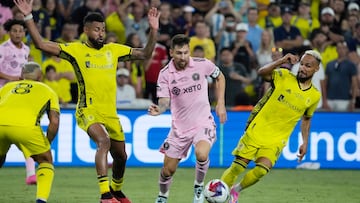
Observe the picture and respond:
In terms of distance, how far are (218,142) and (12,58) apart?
14.9ft

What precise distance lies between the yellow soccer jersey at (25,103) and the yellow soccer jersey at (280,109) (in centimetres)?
265

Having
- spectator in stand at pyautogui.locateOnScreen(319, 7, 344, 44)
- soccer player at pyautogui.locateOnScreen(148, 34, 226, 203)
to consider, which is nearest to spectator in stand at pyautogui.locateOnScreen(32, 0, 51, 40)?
spectator in stand at pyautogui.locateOnScreen(319, 7, 344, 44)

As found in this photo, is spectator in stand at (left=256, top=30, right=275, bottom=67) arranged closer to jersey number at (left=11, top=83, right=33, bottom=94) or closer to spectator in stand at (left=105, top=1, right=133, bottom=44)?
spectator in stand at (left=105, top=1, right=133, bottom=44)

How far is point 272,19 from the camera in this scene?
22922 mm

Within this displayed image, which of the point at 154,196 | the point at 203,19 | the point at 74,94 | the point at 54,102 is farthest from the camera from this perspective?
the point at 203,19

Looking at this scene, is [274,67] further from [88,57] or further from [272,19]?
[272,19]

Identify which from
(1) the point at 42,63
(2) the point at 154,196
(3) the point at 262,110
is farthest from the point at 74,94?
(3) the point at 262,110

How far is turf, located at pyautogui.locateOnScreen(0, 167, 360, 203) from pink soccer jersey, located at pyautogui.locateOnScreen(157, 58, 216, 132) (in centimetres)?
141

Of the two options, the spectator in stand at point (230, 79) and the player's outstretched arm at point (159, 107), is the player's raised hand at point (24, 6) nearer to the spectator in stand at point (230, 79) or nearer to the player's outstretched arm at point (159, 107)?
the player's outstretched arm at point (159, 107)

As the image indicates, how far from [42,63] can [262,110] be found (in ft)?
28.2

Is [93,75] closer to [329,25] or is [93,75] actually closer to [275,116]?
[275,116]

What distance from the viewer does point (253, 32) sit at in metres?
22.2

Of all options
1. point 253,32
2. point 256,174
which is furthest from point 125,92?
point 256,174

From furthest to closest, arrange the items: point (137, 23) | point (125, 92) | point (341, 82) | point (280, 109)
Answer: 1. point (137, 23)
2. point (341, 82)
3. point (125, 92)
4. point (280, 109)
